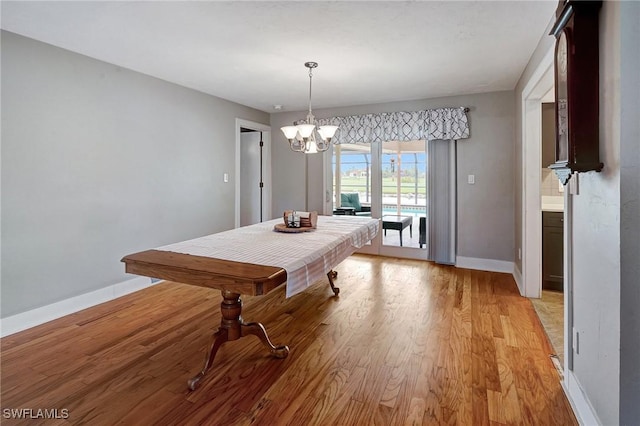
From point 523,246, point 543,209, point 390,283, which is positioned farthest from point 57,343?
point 543,209

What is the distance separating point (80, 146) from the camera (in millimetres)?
2990

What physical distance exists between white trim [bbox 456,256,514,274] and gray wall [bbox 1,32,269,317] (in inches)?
137

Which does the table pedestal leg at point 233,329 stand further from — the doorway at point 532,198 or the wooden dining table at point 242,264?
the doorway at point 532,198

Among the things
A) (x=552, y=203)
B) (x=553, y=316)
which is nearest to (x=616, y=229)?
(x=553, y=316)

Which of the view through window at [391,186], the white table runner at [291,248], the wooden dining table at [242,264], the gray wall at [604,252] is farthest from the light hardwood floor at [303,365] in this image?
the view through window at [391,186]

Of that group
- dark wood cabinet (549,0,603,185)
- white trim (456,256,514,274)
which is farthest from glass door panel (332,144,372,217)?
dark wood cabinet (549,0,603,185)

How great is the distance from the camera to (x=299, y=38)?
2.62m

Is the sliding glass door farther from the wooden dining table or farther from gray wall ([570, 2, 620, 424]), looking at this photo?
gray wall ([570, 2, 620, 424])

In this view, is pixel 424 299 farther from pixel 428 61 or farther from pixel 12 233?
pixel 12 233

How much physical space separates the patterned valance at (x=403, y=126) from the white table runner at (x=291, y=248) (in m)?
2.12

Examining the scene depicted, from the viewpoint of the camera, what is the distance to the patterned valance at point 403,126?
430cm

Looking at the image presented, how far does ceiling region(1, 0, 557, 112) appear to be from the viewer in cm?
218

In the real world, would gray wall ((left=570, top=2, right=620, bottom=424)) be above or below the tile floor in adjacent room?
above

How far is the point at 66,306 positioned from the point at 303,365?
7.44 feet
